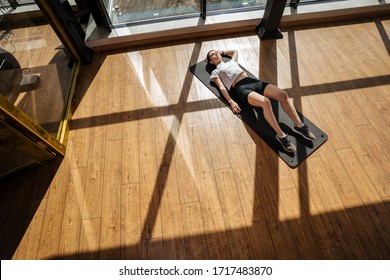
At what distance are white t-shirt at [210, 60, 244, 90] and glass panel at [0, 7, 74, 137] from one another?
173cm

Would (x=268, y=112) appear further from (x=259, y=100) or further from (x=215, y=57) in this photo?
(x=215, y=57)

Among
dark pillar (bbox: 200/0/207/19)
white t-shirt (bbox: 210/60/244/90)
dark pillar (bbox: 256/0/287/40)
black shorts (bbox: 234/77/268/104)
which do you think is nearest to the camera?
black shorts (bbox: 234/77/268/104)

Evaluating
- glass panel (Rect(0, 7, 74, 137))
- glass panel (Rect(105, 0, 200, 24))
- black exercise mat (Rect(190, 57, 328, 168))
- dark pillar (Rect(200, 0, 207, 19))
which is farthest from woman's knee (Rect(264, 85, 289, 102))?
glass panel (Rect(0, 7, 74, 137))

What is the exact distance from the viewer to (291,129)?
214cm

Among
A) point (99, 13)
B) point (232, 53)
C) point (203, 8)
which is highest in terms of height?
point (99, 13)

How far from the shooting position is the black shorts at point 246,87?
2.16 meters

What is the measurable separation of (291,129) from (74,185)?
213 centimetres

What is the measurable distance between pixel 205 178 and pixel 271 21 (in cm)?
222

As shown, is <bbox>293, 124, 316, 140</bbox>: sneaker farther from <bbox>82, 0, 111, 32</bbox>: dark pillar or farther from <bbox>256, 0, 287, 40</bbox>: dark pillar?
<bbox>82, 0, 111, 32</bbox>: dark pillar

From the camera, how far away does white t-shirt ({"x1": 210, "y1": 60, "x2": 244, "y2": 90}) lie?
7.54 ft

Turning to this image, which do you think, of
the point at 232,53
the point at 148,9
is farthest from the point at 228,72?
the point at 148,9

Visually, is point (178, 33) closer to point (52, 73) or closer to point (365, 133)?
point (52, 73)

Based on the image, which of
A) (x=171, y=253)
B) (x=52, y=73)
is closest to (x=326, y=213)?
(x=171, y=253)

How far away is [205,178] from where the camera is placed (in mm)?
1950
